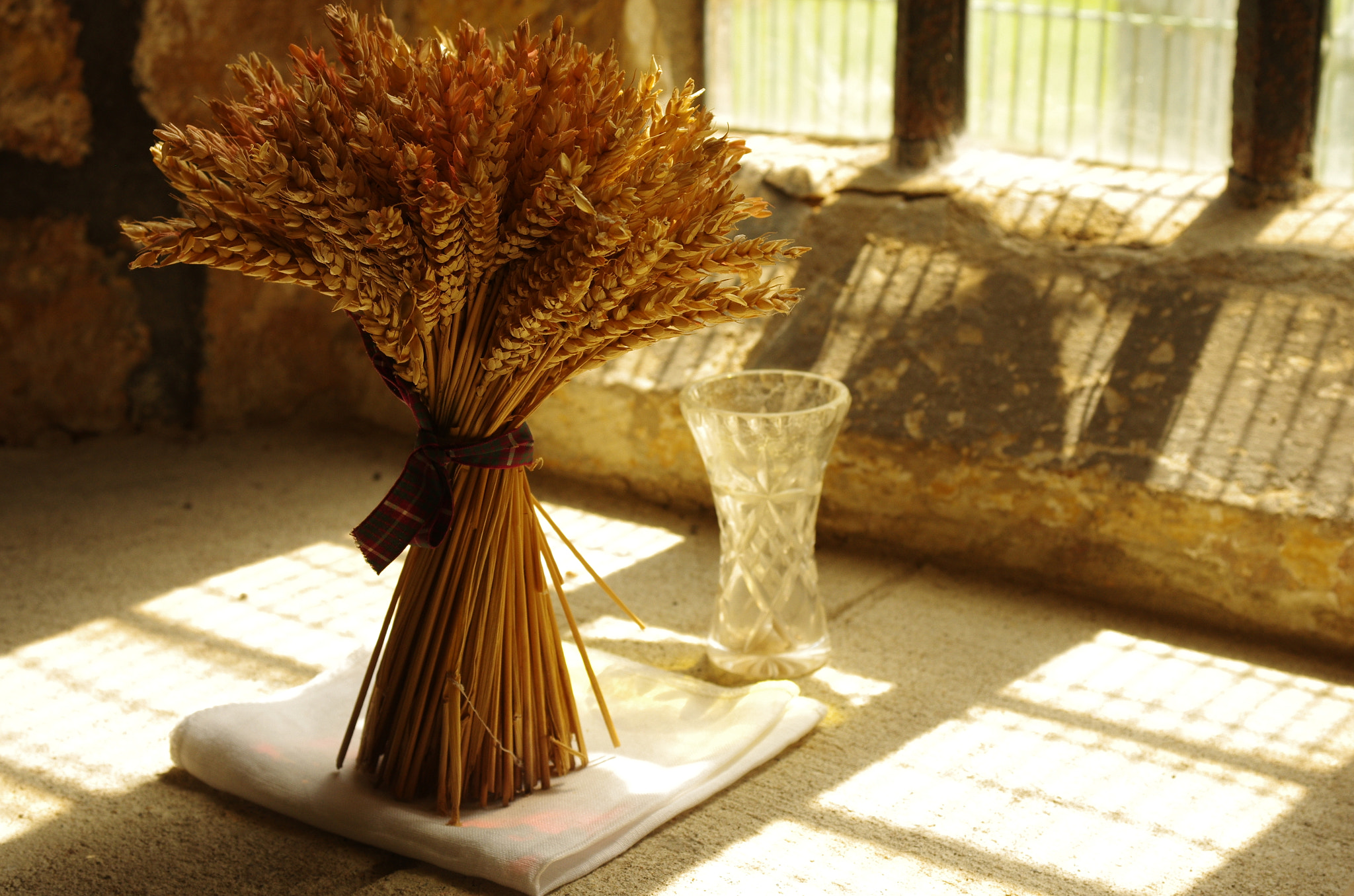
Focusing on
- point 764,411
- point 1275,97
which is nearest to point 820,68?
point 1275,97

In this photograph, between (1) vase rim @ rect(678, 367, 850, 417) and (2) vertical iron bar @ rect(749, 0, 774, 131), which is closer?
(1) vase rim @ rect(678, 367, 850, 417)

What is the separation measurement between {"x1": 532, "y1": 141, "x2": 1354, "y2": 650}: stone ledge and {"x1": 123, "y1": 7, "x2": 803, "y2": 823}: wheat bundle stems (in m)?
0.98

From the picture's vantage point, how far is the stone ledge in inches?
79.1

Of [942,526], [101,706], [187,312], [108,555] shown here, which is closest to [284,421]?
[187,312]

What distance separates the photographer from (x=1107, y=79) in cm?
265

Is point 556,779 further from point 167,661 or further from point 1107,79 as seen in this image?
point 1107,79

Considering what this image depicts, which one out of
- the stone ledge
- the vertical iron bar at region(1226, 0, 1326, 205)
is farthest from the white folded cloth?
the vertical iron bar at region(1226, 0, 1326, 205)

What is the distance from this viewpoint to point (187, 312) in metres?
2.96

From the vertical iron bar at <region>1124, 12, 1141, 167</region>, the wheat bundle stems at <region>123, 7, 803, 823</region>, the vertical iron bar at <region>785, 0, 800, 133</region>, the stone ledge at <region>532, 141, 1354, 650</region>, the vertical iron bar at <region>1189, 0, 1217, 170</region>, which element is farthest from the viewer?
the vertical iron bar at <region>785, 0, 800, 133</region>

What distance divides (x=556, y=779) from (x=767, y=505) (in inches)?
20.1

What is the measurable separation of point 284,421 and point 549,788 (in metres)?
1.85

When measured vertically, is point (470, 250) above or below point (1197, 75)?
below

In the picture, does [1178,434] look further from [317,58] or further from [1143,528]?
[317,58]

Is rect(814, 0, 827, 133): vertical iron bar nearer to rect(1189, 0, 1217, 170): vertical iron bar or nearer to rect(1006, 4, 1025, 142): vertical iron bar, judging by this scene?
rect(1006, 4, 1025, 142): vertical iron bar
